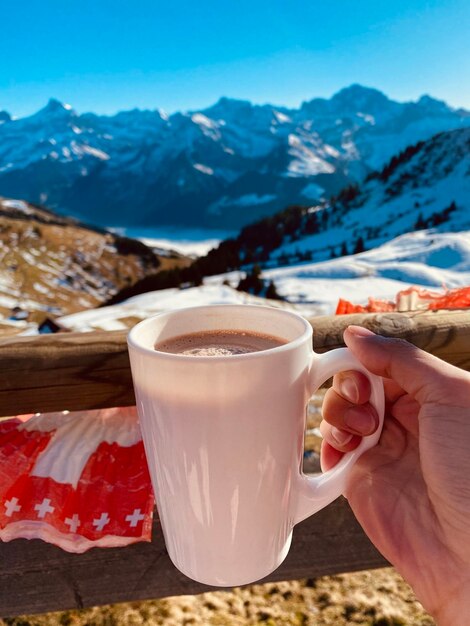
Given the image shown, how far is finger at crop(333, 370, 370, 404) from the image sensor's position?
1.22 m

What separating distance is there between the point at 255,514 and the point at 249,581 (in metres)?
0.26

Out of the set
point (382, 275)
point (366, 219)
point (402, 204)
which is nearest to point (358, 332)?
point (382, 275)

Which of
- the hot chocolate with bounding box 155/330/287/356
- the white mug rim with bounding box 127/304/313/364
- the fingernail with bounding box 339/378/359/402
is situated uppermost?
the white mug rim with bounding box 127/304/313/364

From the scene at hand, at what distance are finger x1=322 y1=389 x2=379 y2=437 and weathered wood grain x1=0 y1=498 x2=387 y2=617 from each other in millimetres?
614

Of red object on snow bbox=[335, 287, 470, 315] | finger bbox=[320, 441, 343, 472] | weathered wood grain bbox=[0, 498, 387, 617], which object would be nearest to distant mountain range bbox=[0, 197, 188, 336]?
red object on snow bbox=[335, 287, 470, 315]

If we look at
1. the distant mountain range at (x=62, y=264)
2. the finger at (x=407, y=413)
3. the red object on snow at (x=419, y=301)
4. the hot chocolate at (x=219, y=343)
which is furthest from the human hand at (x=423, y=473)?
the distant mountain range at (x=62, y=264)

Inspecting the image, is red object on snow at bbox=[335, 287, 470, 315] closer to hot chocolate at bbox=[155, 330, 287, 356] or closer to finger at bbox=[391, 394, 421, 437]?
finger at bbox=[391, 394, 421, 437]

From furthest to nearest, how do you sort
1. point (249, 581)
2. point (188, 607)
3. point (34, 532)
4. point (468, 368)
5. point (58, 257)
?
point (58, 257) < point (188, 607) < point (468, 368) < point (34, 532) < point (249, 581)

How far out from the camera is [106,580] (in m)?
1.62

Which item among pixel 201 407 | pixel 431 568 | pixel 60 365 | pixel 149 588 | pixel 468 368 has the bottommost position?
pixel 149 588

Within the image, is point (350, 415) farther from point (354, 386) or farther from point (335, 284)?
point (335, 284)

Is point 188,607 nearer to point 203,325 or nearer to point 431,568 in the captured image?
point 431,568

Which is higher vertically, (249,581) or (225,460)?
(225,460)

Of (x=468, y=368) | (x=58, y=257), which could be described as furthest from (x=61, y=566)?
(x=58, y=257)
